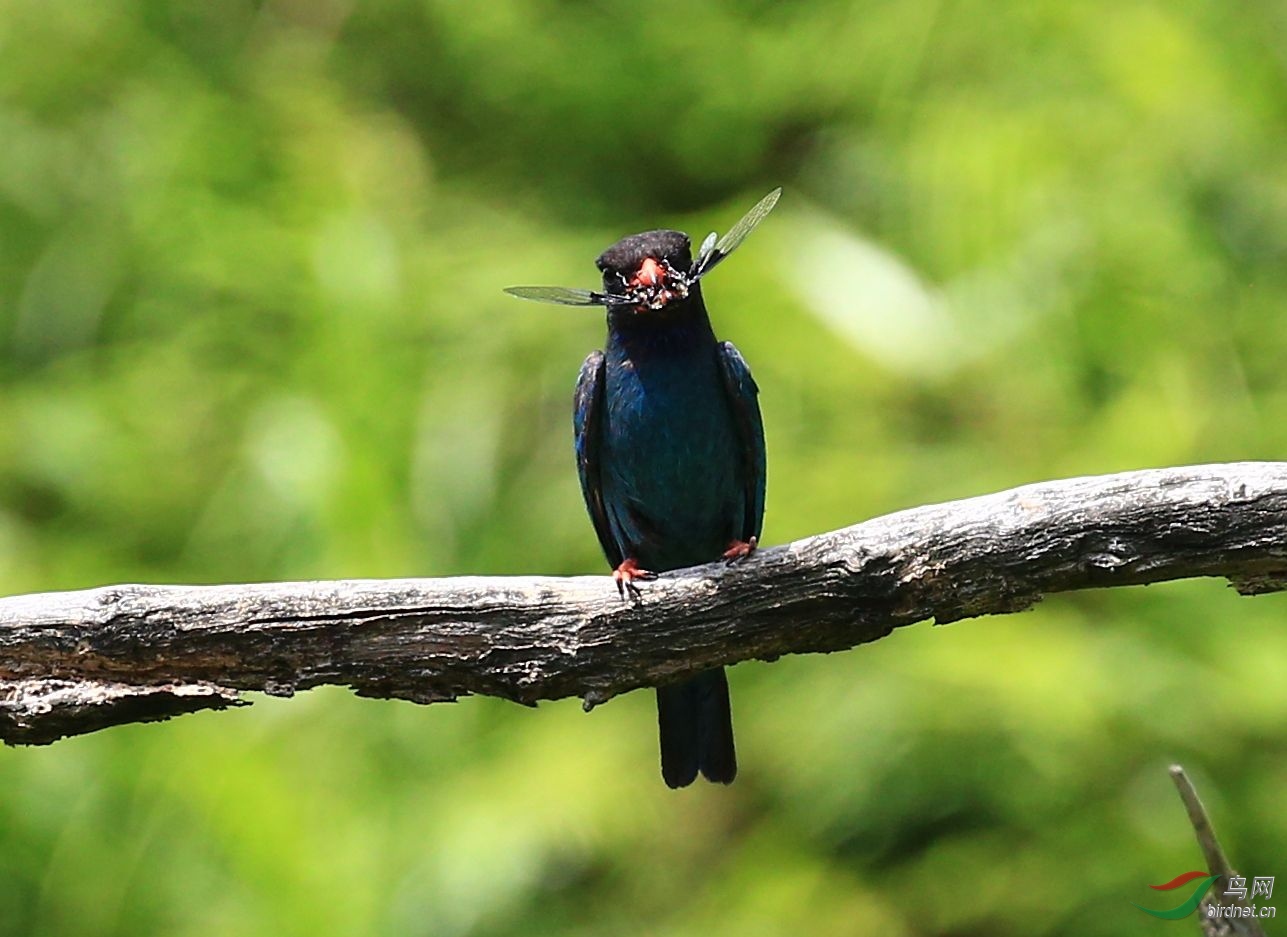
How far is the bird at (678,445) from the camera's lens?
4359mm

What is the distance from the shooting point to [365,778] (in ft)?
20.6

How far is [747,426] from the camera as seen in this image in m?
4.54

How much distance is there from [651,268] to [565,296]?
25cm

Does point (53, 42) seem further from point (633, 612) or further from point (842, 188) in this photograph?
point (633, 612)

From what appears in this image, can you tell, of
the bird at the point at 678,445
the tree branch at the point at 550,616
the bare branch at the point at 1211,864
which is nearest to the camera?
the bare branch at the point at 1211,864

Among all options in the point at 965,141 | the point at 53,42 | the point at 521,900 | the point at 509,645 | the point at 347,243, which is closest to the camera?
the point at 509,645

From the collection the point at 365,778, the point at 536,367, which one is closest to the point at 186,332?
the point at 536,367

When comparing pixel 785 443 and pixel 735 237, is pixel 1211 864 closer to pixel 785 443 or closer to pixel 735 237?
pixel 735 237

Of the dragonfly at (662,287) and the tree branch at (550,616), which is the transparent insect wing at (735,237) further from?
the tree branch at (550,616)

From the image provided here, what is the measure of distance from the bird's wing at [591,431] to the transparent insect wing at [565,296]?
362 millimetres

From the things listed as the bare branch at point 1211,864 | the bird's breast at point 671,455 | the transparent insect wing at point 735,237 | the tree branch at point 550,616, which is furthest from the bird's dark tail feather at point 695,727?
the bare branch at point 1211,864

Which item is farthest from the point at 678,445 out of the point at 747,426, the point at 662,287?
the point at 662,287

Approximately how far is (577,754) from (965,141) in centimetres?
309

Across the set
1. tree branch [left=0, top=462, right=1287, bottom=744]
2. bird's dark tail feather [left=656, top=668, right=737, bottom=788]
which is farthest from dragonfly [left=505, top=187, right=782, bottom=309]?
bird's dark tail feather [left=656, top=668, right=737, bottom=788]
